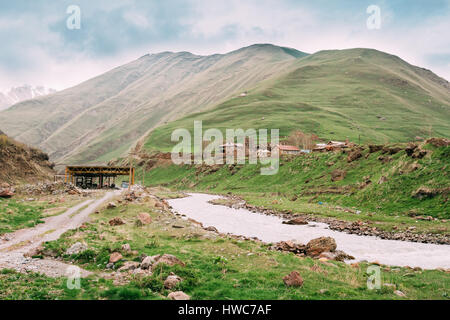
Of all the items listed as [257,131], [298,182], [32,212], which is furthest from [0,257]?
[257,131]

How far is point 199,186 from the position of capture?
369 feet

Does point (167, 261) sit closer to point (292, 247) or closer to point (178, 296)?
point (178, 296)

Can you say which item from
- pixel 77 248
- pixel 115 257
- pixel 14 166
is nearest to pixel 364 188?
pixel 115 257

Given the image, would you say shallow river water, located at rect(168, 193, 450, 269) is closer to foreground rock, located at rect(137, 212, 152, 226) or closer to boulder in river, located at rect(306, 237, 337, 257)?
boulder in river, located at rect(306, 237, 337, 257)

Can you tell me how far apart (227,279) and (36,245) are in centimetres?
1382

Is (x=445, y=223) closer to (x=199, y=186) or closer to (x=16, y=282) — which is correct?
→ (x=16, y=282)

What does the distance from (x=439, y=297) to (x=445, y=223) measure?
72.1 ft

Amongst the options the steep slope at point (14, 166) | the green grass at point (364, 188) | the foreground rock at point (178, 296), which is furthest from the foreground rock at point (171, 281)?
the steep slope at point (14, 166)

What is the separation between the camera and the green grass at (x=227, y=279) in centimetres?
1163

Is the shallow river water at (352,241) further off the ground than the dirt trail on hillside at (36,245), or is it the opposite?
the dirt trail on hillside at (36,245)

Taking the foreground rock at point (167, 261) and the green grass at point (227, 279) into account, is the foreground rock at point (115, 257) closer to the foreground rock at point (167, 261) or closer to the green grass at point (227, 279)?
the green grass at point (227, 279)

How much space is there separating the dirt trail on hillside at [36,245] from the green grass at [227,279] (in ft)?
3.64

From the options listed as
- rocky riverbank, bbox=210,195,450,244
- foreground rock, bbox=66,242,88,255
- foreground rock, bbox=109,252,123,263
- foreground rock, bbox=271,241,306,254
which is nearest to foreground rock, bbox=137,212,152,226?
foreground rock, bbox=66,242,88,255

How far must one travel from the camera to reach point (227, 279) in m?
14.1
